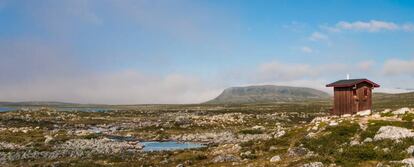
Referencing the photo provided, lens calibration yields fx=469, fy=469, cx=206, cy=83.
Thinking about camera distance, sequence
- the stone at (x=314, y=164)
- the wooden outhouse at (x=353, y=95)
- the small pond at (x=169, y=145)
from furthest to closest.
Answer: the small pond at (x=169, y=145) → the wooden outhouse at (x=353, y=95) → the stone at (x=314, y=164)

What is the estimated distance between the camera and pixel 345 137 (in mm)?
36906

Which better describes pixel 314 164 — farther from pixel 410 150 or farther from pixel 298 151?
pixel 298 151

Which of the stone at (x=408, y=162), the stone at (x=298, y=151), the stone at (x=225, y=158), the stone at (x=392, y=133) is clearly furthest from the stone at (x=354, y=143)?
the stone at (x=225, y=158)

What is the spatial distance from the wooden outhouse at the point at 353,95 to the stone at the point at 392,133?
50.1 feet

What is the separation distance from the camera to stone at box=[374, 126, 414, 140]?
111 ft

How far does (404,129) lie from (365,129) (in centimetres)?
351

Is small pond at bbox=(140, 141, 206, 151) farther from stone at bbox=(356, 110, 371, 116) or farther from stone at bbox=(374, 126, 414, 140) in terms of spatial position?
stone at bbox=(374, 126, 414, 140)

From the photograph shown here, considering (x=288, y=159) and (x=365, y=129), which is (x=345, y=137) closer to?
(x=365, y=129)

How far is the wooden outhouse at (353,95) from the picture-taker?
50875 mm

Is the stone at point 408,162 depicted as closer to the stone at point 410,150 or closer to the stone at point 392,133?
the stone at point 410,150

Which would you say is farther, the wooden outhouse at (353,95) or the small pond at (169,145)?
the small pond at (169,145)

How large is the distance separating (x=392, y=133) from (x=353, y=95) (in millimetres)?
16762

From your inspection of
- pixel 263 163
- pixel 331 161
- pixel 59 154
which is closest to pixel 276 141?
pixel 263 163

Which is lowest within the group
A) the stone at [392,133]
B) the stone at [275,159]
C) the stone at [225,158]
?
the stone at [225,158]
